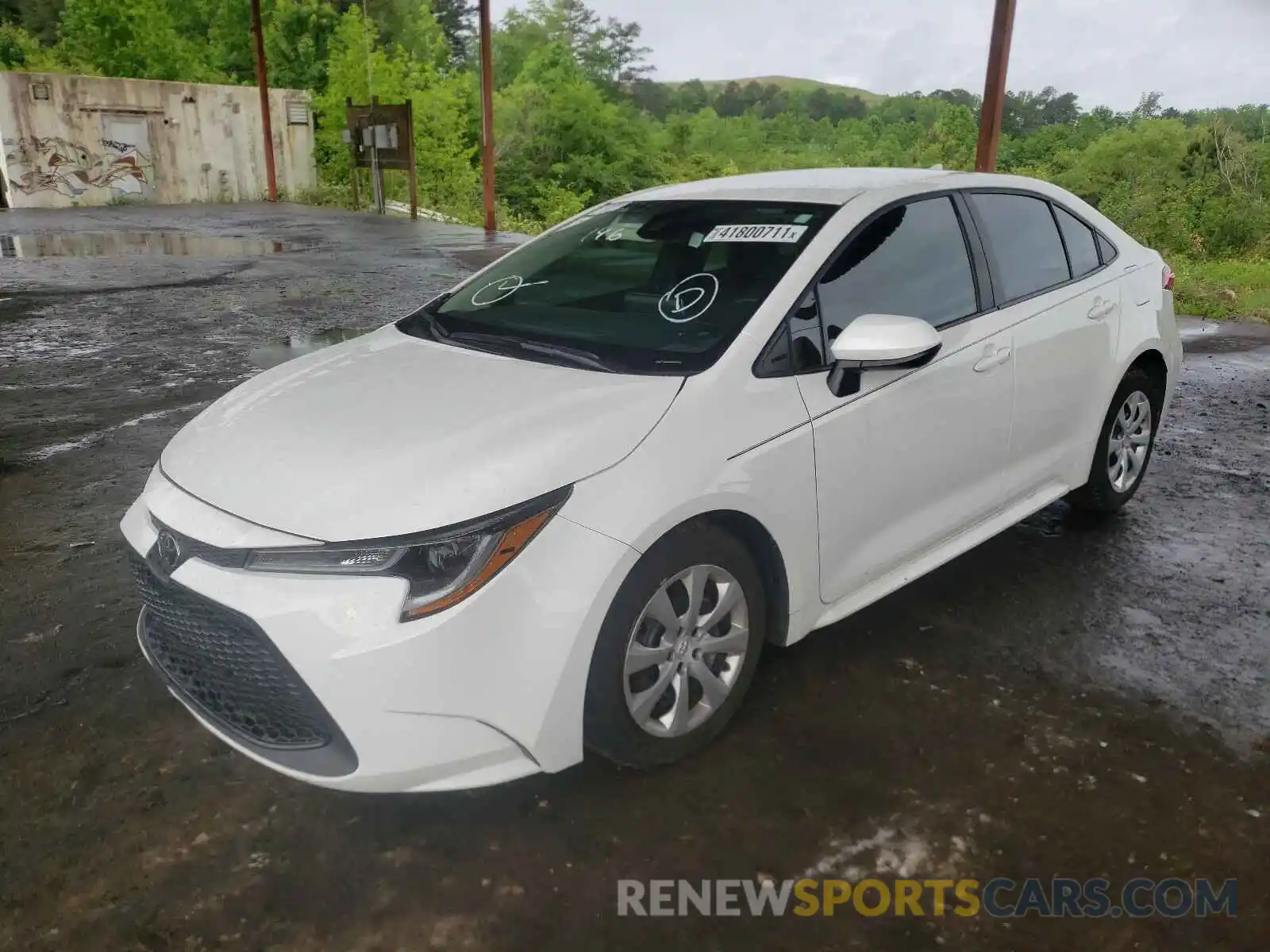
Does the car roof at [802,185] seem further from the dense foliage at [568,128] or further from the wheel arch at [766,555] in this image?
the dense foliage at [568,128]

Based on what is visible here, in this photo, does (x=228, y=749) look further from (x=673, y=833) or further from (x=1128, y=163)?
(x=1128, y=163)

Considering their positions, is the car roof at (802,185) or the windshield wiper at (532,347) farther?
the car roof at (802,185)

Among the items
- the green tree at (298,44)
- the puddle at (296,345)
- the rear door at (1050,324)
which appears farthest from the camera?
the green tree at (298,44)

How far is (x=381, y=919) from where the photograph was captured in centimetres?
223

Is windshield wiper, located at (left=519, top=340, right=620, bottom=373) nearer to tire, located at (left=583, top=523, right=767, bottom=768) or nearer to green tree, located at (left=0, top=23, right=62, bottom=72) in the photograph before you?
tire, located at (left=583, top=523, right=767, bottom=768)

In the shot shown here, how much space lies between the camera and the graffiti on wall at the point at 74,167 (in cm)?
2597

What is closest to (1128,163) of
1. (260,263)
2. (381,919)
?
(260,263)

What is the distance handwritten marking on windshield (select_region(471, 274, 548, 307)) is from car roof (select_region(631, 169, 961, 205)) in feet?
1.89

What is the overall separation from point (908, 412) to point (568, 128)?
5145 cm

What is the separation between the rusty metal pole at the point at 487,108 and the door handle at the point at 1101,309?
12747 mm

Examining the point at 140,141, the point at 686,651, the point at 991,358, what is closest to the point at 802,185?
the point at 991,358

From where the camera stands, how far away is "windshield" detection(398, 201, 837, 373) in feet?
9.68

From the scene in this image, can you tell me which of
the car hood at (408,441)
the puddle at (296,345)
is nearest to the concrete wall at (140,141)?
the puddle at (296,345)

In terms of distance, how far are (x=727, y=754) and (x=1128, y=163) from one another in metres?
Answer: 33.8
